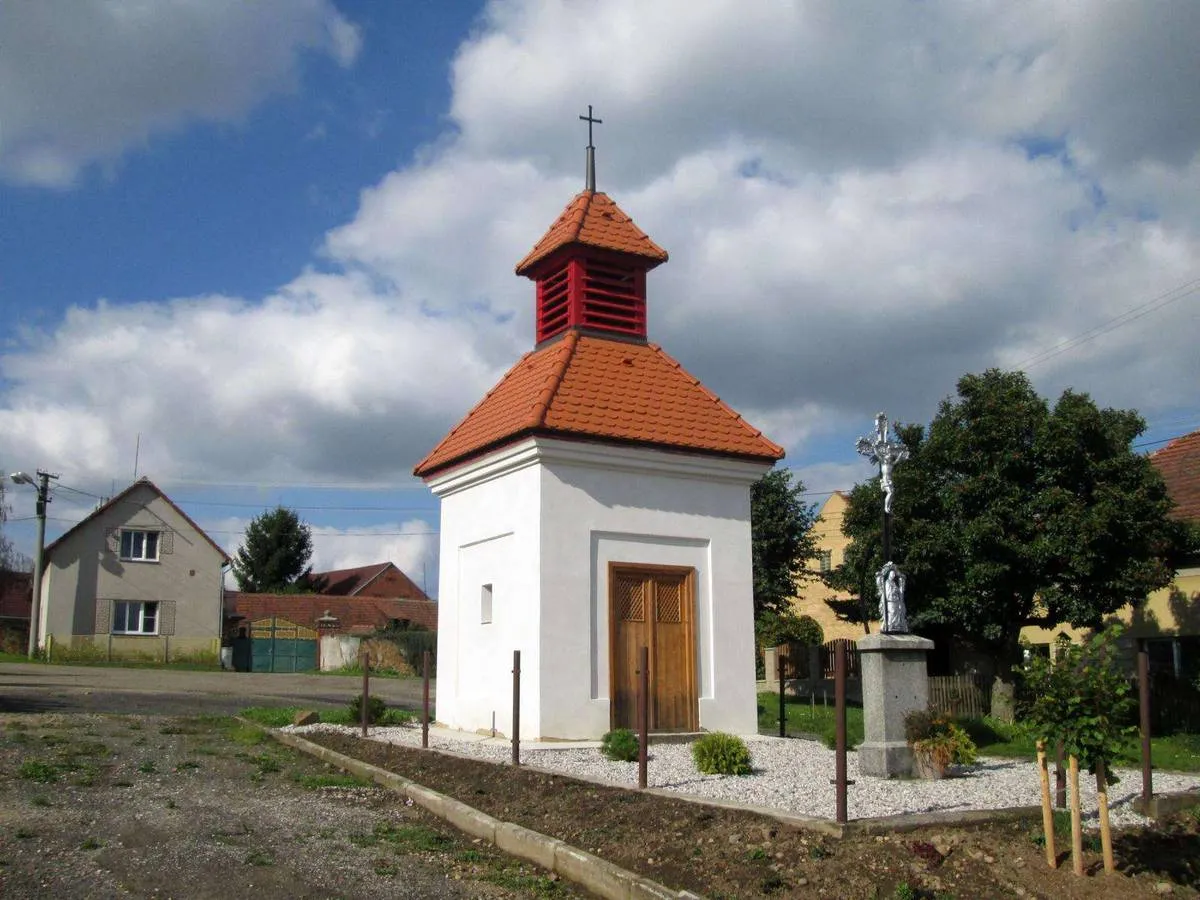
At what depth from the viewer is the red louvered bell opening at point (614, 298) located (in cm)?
1664

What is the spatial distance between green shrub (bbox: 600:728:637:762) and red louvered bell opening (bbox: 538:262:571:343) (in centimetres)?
690

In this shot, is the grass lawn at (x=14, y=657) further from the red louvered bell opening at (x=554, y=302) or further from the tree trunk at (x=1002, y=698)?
the tree trunk at (x=1002, y=698)

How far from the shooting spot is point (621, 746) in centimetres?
1186

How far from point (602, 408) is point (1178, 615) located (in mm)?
13530

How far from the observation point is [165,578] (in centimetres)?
4522

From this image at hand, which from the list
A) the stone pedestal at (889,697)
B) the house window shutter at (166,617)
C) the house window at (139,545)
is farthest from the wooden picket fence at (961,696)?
the house window at (139,545)

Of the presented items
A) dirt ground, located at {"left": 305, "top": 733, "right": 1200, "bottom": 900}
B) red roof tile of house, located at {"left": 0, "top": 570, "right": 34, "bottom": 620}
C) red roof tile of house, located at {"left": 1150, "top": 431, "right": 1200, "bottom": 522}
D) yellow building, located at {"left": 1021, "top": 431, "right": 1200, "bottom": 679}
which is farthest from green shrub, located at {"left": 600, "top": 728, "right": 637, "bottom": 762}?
red roof tile of house, located at {"left": 0, "top": 570, "right": 34, "bottom": 620}

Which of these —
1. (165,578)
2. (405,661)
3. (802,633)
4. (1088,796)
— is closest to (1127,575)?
(1088,796)

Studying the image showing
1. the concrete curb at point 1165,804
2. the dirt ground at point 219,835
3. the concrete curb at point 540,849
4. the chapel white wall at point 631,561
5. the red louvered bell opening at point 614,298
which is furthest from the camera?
the red louvered bell opening at point 614,298

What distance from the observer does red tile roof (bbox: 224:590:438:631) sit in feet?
174

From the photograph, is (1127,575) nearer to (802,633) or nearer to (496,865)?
(496,865)

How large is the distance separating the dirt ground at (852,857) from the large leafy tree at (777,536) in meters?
21.0

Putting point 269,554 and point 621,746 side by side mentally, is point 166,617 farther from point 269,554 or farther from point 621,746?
point 621,746

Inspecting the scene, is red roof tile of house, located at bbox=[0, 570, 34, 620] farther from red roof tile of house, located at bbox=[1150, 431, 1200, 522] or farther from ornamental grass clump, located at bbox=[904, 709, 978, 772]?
ornamental grass clump, located at bbox=[904, 709, 978, 772]
